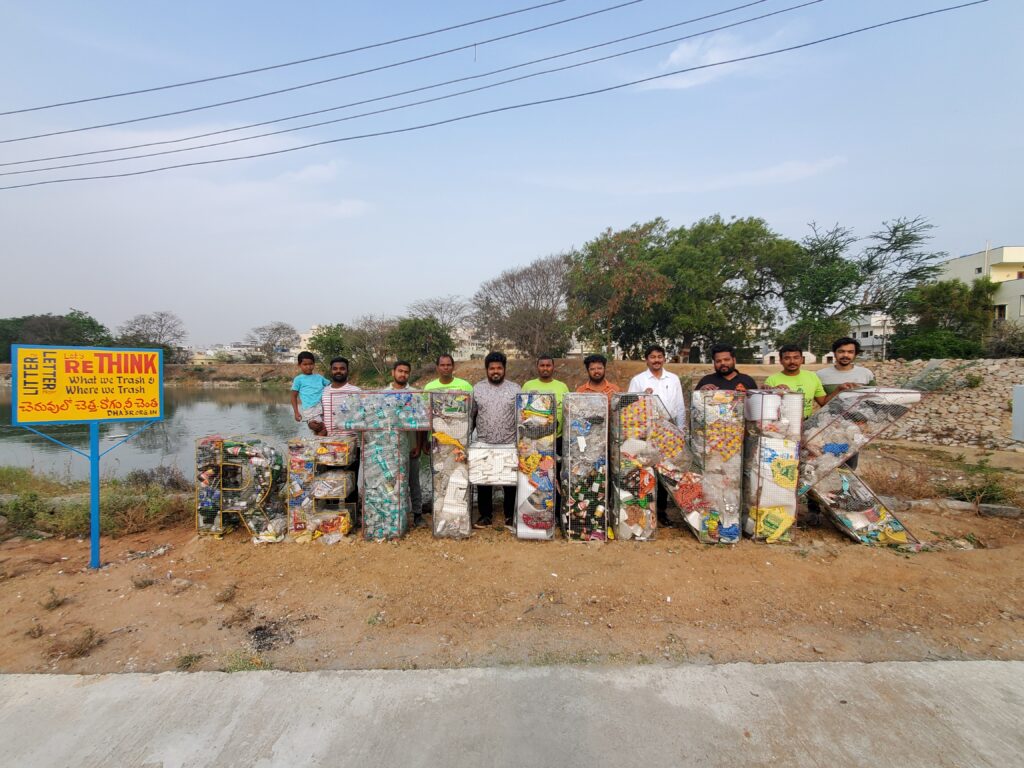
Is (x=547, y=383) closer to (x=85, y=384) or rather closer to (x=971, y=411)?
(x=85, y=384)

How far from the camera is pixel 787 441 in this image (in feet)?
13.3

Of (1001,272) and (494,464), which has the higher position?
(1001,272)

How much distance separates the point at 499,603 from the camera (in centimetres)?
324

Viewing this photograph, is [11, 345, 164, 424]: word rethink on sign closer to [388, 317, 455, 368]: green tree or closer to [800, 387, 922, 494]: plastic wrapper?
[800, 387, 922, 494]: plastic wrapper

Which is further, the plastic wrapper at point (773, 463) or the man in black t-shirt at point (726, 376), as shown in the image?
the man in black t-shirt at point (726, 376)

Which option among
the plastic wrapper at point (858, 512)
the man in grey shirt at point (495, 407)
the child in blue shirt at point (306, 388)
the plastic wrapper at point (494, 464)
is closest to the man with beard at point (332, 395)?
the child in blue shirt at point (306, 388)

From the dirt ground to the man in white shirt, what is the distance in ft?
1.79

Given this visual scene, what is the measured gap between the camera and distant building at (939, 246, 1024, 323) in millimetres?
29000

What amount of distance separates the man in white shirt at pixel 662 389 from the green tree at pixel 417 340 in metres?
29.9

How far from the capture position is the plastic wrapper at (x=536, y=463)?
4.16 m

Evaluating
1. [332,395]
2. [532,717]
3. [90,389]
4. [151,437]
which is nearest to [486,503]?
[332,395]

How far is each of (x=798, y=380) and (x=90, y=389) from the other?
636 centimetres

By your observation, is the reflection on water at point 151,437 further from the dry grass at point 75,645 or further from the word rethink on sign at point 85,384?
the dry grass at point 75,645

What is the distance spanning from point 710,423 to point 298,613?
350cm
